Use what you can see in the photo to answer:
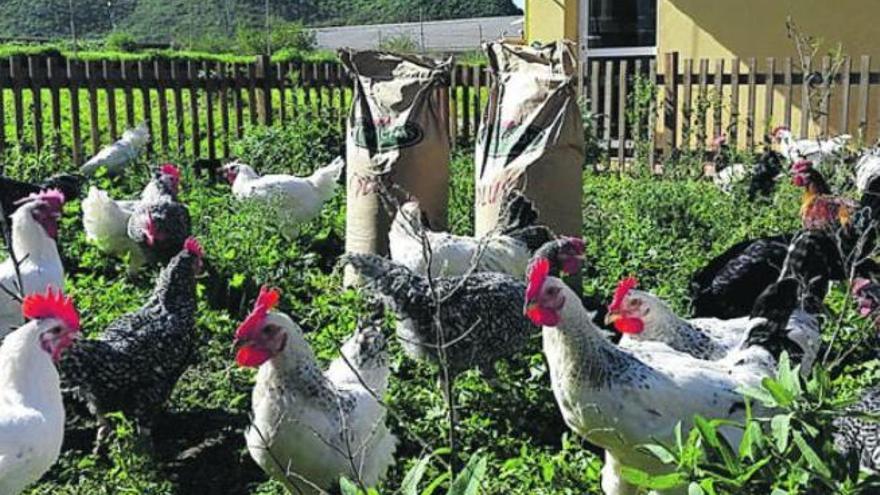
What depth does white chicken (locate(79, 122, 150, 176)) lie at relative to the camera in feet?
28.7

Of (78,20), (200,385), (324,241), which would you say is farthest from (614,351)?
(78,20)

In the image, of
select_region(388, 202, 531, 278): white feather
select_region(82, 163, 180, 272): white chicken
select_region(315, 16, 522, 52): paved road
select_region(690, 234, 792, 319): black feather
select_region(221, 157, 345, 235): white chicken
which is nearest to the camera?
select_region(690, 234, 792, 319): black feather

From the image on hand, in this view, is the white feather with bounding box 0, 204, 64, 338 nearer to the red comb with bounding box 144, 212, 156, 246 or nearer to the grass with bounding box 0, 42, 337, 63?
the red comb with bounding box 144, 212, 156, 246

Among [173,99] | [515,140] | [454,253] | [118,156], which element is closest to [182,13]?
[173,99]

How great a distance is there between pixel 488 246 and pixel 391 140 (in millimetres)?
1197

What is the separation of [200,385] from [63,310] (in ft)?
4.45

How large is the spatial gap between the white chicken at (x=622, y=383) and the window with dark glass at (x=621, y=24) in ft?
35.2

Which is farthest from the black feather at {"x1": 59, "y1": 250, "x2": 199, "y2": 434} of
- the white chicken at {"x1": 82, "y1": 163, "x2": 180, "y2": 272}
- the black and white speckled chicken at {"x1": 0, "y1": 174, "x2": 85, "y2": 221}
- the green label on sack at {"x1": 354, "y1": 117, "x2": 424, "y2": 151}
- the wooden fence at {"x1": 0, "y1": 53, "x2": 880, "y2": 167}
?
the wooden fence at {"x1": 0, "y1": 53, "x2": 880, "y2": 167}

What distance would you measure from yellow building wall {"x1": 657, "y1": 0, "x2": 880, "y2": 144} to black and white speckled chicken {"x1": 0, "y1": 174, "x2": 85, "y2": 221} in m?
7.01

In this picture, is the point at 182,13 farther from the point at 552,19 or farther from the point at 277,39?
the point at 552,19

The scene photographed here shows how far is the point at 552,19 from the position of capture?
1334cm

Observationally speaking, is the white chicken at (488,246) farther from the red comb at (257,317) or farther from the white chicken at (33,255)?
the white chicken at (33,255)

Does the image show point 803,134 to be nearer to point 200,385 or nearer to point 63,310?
point 200,385

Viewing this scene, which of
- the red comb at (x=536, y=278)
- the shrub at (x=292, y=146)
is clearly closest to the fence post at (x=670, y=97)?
the shrub at (x=292, y=146)
